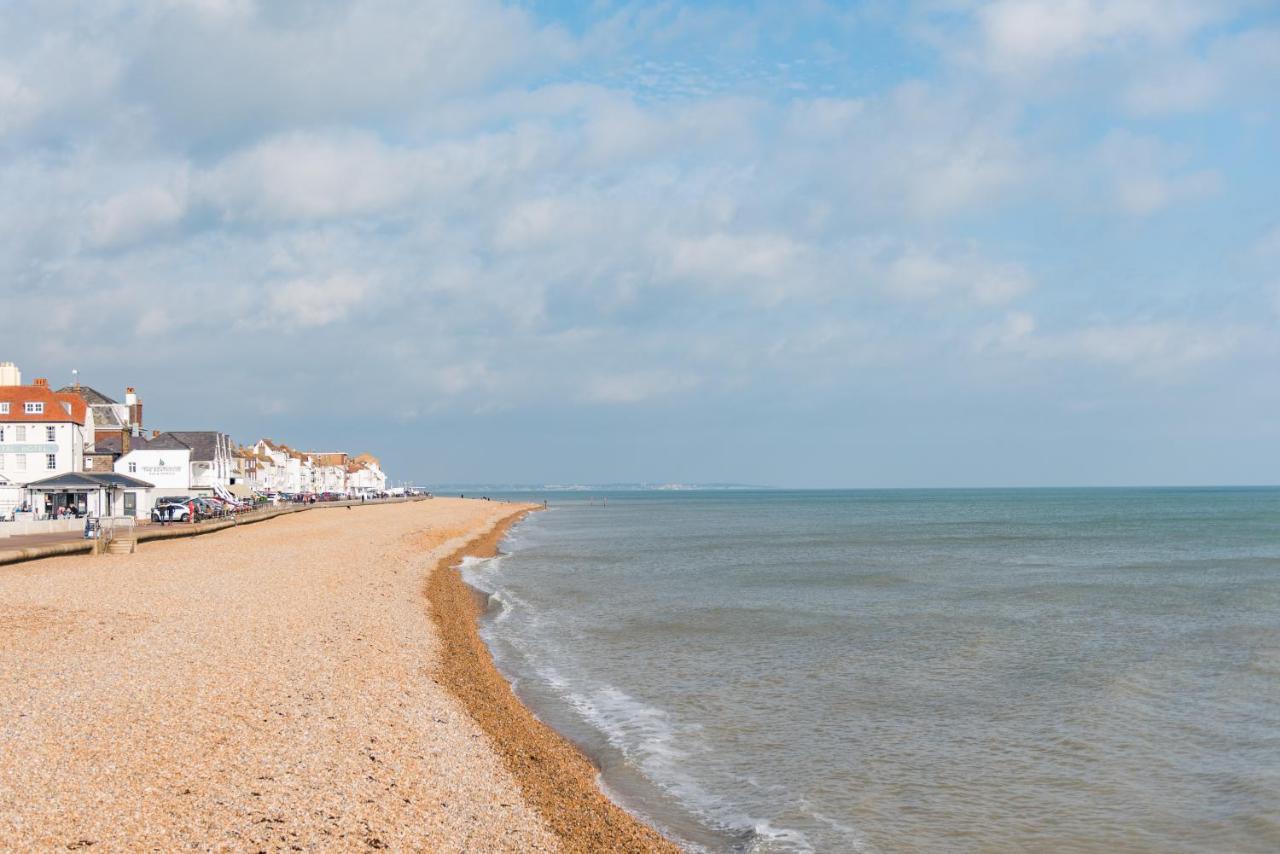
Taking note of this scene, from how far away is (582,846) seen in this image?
9.23m

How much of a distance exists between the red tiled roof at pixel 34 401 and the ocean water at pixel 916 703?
3849 centimetres

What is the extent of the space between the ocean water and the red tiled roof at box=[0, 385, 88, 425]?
126ft

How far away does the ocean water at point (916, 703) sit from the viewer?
10.9m

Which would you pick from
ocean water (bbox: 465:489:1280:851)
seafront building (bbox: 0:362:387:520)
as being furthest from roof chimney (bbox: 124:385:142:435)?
ocean water (bbox: 465:489:1280:851)

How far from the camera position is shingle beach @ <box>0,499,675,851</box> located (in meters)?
8.39

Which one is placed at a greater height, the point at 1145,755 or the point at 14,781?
the point at 14,781

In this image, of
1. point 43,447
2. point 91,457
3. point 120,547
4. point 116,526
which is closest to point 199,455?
point 91,457

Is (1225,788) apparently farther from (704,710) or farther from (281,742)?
(281,742)

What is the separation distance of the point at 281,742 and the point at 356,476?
180432 millimetres

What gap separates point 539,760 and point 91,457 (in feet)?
210

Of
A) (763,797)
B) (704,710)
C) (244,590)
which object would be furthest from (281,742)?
(244,590)

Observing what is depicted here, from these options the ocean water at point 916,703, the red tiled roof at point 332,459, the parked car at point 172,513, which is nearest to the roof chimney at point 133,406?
the parked car at point 172,513

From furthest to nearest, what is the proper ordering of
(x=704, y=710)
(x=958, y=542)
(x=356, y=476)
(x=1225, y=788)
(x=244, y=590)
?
(x=356, y=476)
(x=958, y=542)
(x=244, y=590)
(x=704, y=710)
(x=1225, y=788)

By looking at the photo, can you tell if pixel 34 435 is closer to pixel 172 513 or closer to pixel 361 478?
pixel 172 513
